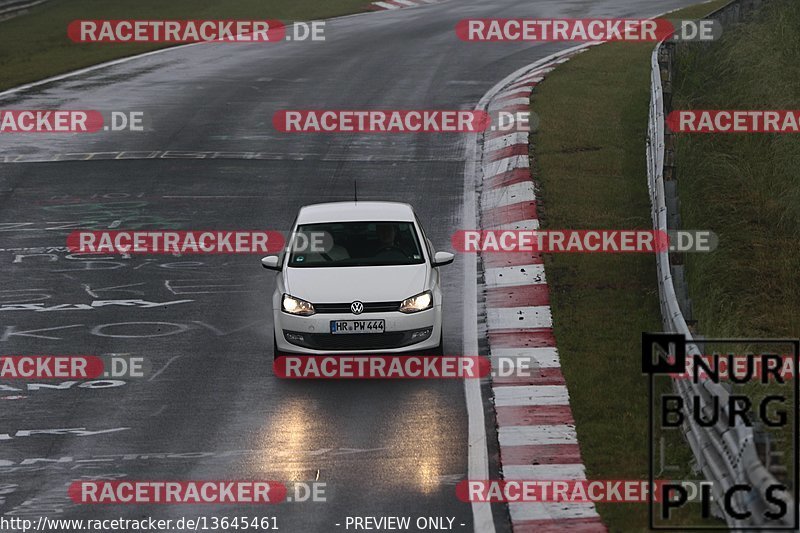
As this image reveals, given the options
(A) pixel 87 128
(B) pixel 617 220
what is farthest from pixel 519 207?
(A) pixel 87 128

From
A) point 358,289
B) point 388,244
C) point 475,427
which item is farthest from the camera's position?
point 388,244

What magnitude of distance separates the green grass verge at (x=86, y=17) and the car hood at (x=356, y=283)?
17.3 meters

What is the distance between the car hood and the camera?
46.7ft

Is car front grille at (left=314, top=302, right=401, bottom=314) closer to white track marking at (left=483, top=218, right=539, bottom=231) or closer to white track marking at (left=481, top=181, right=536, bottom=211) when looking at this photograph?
white track marking at (left=483, top=218, right=539, bottom=231)

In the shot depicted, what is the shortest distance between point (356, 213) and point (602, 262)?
12.7 feet

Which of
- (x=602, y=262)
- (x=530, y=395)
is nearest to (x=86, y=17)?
(x=602, y=262)

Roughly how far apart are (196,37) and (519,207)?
2024cm

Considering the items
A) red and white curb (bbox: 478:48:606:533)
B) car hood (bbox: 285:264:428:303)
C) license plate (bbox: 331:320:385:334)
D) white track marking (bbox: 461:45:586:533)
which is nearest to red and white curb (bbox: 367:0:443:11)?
red and white curb (bbox: 478:48:606:533)

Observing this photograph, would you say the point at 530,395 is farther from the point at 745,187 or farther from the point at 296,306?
the point at 745,187

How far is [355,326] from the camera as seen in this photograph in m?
14.1

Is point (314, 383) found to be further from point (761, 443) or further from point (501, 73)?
point (501, 73)

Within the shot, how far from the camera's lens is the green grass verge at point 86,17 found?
109ft

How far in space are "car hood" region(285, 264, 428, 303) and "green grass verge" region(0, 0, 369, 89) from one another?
1734 centimetres

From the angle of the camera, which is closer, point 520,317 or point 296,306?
point 296,306
